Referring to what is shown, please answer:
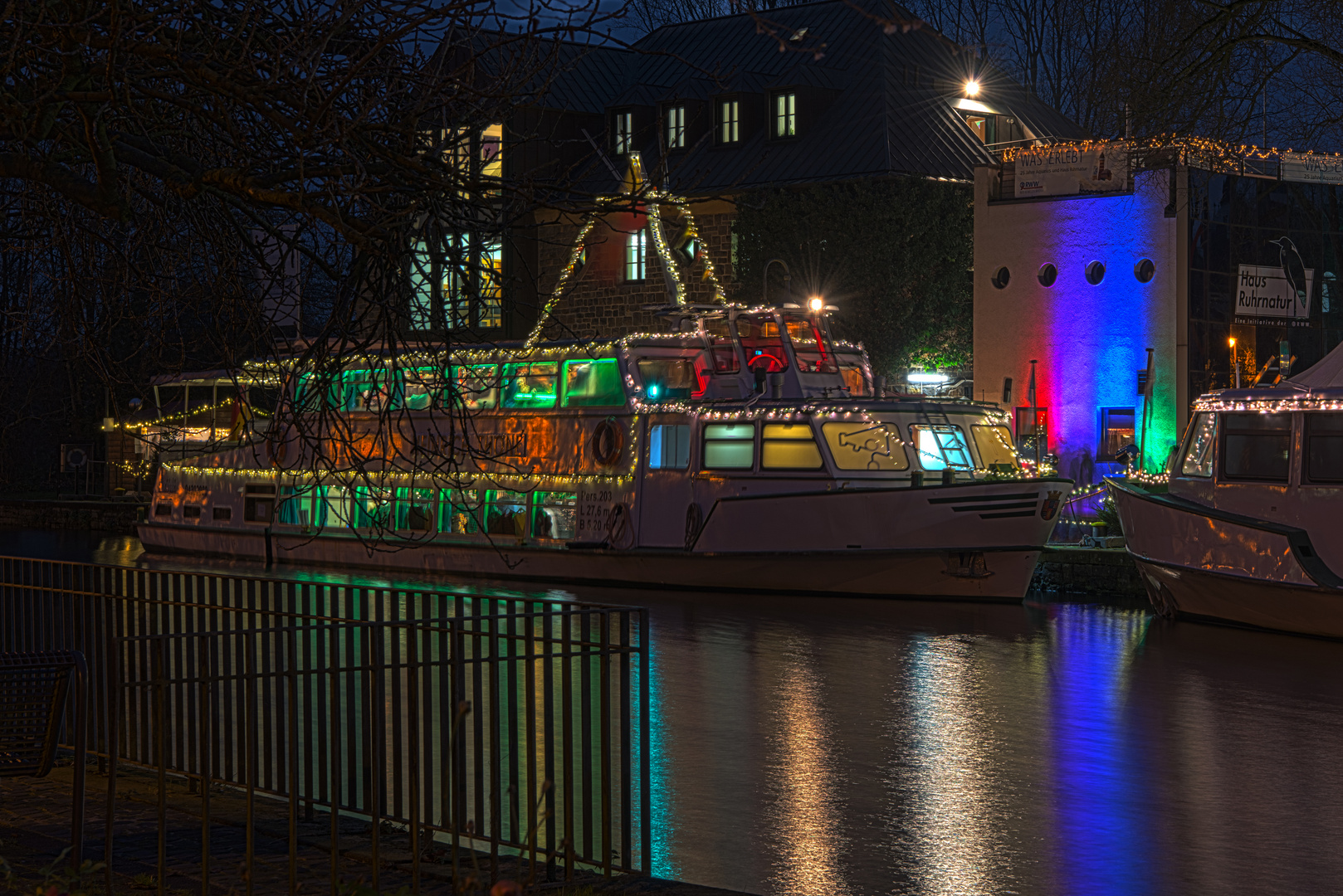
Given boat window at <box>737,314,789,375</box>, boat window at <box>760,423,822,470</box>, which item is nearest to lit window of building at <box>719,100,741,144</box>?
boat window at <box>737,314,789,375</box>

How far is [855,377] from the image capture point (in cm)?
2708

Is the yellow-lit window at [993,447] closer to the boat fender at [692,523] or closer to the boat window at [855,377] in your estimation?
the boat window at [855,377]

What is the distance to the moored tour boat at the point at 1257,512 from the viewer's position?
1777 centimetres

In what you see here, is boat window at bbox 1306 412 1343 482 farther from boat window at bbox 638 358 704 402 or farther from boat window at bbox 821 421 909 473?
boat window at bbox 638 358 704 402

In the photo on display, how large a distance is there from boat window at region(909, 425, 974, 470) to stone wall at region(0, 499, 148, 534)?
23872 mm

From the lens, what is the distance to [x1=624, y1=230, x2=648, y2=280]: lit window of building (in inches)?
1702

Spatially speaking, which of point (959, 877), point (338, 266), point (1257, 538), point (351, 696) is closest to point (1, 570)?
point (338, 266)

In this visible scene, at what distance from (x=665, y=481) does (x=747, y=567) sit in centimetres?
191

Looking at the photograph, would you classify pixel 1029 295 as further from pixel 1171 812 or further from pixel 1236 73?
pixel 1171 812

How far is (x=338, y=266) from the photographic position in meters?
9.03

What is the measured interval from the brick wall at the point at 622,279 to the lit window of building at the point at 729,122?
7.18 ft

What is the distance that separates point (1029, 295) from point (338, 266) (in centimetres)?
2700

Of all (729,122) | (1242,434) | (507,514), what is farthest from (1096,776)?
(729,122)

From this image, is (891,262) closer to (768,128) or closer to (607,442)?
(768,128)
